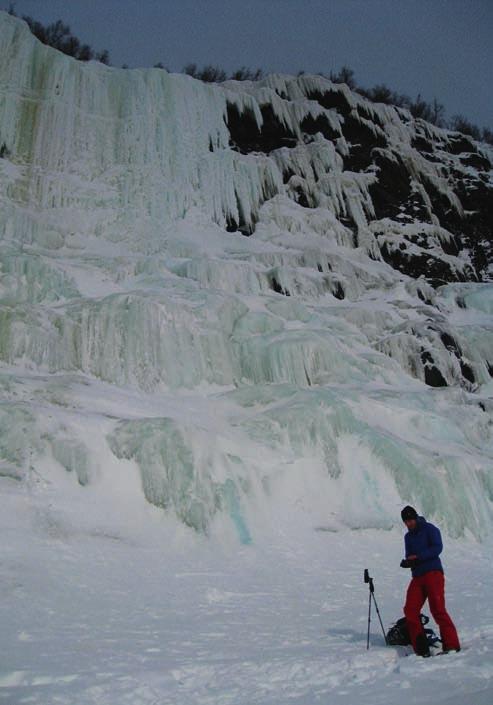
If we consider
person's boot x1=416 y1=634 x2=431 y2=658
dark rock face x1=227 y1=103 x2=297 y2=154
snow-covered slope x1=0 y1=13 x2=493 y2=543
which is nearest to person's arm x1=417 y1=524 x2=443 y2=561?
person's boot x1=416 y1=634 x2=431 y2=658

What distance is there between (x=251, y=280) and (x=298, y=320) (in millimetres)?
2977

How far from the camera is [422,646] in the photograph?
539 cm

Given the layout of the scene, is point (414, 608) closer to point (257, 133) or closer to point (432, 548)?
point (432, 548)

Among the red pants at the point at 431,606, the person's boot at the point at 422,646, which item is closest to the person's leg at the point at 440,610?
the red pants at the point at 431,606

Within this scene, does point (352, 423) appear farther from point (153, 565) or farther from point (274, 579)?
point (153, 565)

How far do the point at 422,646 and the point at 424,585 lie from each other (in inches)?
24.6

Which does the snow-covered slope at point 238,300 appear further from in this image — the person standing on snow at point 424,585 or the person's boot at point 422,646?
the person's boot at point 422,646

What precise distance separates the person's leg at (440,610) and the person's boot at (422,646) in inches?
5.6

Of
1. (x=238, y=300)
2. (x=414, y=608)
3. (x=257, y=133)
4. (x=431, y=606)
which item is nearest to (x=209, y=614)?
(x=414, y=608)

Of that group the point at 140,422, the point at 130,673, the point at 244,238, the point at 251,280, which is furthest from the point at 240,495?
the point at 244,238

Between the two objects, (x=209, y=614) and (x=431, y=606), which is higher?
(x=431, y=606)

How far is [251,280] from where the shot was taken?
909 inches

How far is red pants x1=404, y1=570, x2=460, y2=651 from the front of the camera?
539 cm

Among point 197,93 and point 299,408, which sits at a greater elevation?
point 197,93
